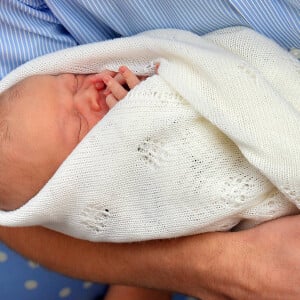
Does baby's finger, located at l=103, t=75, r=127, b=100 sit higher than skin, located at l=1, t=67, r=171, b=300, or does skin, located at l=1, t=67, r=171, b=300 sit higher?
baby's finger, located at l=103, t=75, r=127, b=100

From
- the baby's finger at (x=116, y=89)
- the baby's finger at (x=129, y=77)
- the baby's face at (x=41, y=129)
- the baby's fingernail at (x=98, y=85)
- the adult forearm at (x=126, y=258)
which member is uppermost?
the baby's finger at (x=129, y=77)

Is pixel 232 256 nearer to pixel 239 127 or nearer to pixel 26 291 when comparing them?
pixel 239 127

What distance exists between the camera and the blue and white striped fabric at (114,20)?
99cm

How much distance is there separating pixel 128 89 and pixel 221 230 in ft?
0.93

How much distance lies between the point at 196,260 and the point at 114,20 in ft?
1.45

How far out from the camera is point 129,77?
100 cm

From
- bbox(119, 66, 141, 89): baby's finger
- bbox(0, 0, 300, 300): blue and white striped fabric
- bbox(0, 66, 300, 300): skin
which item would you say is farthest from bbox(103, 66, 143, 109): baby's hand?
bbox(0, 66, 300, 300): skin

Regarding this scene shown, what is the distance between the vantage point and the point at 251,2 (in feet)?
3.19

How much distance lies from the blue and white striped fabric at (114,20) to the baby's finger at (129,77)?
0.38 feet

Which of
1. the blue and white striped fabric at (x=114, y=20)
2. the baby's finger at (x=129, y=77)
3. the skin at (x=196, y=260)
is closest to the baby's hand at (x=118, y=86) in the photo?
the baby's finger at (x=129, y=77)

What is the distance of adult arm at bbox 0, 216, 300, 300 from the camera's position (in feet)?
3.13

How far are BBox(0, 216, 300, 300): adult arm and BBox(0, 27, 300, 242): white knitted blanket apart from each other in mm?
36

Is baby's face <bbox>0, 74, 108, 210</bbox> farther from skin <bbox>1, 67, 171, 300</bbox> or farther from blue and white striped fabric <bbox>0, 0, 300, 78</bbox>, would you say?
blue and white striped fabric <bbox>0, 0, 300, 78</bbox>

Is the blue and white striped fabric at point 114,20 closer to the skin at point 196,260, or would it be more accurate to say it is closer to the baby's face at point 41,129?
the baby's face at point 41,129
